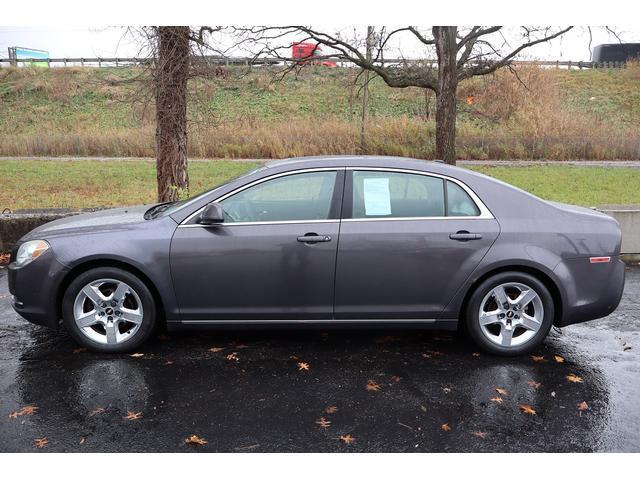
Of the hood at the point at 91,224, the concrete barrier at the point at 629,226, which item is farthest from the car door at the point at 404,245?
the concrete barrier at the point at 629,226

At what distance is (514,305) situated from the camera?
4.57 m

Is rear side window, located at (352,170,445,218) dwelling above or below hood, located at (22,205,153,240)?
above

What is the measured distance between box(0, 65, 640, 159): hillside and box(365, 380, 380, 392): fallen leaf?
740 cm

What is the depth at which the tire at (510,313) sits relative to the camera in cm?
453

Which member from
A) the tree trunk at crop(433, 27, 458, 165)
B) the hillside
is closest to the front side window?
the hillside

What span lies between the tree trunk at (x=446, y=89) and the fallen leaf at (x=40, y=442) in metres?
8.85

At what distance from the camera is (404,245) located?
4441mm

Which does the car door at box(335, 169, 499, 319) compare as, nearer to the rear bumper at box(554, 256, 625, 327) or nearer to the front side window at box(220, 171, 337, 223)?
the front side window at box(220, 171, 337, 223)

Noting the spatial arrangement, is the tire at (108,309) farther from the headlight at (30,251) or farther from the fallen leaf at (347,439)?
the fallen leaf at (347,439)

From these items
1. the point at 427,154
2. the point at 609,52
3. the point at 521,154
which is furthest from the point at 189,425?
the point at 609,52

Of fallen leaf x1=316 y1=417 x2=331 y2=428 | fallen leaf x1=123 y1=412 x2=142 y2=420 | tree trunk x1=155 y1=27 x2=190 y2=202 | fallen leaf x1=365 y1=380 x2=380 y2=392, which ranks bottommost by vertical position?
fallen leaf x1=316 y1=417 x2=331 y2=428

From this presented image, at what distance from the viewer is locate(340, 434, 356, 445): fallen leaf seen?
325cm

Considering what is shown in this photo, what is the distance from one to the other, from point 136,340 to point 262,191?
1.57 meters

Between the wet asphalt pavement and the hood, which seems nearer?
the wet asphalt pavement
